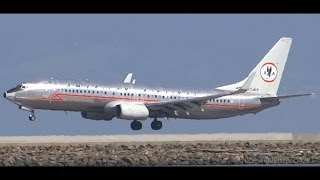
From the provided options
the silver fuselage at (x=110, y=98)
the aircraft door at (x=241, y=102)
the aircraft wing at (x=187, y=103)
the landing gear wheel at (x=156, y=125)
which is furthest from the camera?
the aircraft door at (x=241, y=102)

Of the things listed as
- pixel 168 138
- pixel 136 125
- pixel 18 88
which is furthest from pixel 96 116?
pixel 168 138

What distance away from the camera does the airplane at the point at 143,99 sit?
49125 millimetres

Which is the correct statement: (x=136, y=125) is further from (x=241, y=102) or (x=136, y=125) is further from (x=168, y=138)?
(x=168, y=138)

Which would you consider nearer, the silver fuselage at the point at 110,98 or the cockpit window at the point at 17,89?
the silver fuselage at the point at 110,98

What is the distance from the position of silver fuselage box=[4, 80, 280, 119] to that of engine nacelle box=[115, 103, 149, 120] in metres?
0.52

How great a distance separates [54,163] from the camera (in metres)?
24.8

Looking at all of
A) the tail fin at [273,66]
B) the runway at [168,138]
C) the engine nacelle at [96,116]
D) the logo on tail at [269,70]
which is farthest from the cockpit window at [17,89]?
the logo on tail at [269,70]

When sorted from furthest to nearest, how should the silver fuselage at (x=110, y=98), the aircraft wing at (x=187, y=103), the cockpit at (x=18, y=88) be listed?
the aircraft wing at (x=187, y=103)
the cockpit at (x=18, y=88)
the silver fuselage at (x=110, y=98)

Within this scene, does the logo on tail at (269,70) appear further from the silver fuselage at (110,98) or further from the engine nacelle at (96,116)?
the engine nacelle at (96,116)

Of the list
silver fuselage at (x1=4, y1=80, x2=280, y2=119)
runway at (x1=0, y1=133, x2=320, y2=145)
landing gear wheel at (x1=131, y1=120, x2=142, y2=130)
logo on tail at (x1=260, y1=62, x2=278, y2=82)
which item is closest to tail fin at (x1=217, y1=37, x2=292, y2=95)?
logo on tail at (x1=260, y1=62, x2=278, y2=82)

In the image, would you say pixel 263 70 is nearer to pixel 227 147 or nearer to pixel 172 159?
pixel 227 147
